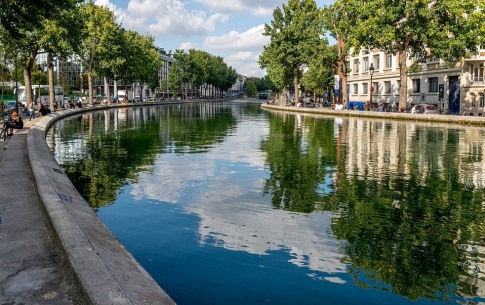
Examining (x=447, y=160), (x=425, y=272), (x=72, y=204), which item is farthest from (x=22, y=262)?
(x=447, y=160)

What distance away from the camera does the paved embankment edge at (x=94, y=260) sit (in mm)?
5168

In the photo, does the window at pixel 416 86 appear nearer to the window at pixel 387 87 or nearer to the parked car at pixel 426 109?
the window at pixel 387 87

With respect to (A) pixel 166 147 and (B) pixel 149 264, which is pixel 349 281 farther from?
(A) pixel 166 147

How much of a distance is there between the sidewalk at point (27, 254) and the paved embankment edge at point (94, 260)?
0.19 meters

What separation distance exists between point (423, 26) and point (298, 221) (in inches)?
1634

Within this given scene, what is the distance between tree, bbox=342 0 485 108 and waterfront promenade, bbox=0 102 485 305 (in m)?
41.7

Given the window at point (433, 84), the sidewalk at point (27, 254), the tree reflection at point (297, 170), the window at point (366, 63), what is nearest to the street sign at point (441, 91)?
the window at point (433, 84)

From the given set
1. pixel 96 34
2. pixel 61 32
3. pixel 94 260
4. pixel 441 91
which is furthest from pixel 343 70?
pixel 94 260

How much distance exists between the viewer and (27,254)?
23.2 feet

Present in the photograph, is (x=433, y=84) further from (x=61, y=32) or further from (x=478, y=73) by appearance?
(x=61, y=32)

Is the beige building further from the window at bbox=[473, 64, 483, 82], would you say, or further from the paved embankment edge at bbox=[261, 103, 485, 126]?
the paved embankment edge at bbox=[261, 103, 485, 126]

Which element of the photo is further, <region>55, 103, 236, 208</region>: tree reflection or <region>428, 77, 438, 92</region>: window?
<region>428, 77, 438, 92</region>: window

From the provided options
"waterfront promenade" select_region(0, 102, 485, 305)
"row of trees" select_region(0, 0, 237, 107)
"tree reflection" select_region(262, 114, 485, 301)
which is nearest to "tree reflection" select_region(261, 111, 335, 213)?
"tree reflection" select_region(262, 114, 485, 301)

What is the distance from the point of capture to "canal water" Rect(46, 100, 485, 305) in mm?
7035
